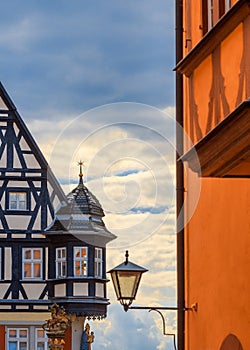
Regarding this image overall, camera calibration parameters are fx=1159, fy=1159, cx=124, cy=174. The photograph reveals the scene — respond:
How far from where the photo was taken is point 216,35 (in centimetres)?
645

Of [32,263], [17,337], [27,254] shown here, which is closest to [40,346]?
[17,337]

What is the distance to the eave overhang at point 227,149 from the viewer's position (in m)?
5.33

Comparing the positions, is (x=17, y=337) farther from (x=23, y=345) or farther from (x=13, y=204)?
(x=13, y=204)

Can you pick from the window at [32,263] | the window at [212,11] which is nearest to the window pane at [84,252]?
the window at [32,263]

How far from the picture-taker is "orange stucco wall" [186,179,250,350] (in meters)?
7.08

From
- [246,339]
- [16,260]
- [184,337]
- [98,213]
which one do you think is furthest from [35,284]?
[246,339]

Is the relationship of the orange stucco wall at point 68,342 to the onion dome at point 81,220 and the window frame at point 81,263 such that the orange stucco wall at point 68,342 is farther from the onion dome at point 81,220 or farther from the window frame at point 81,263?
the onion dome at point 81,220

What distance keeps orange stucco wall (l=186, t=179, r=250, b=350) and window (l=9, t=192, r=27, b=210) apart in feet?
69.7

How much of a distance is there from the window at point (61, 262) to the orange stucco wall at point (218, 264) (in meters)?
22.2

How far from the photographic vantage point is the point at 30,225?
30.0 m

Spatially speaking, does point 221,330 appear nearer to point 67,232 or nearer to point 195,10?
point 195,10

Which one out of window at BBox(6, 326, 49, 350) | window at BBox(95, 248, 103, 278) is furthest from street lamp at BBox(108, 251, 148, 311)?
window at BBox(95, 248, 103, 278)

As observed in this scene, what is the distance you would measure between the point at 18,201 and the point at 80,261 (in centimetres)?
256

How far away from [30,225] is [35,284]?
5.27 feet
